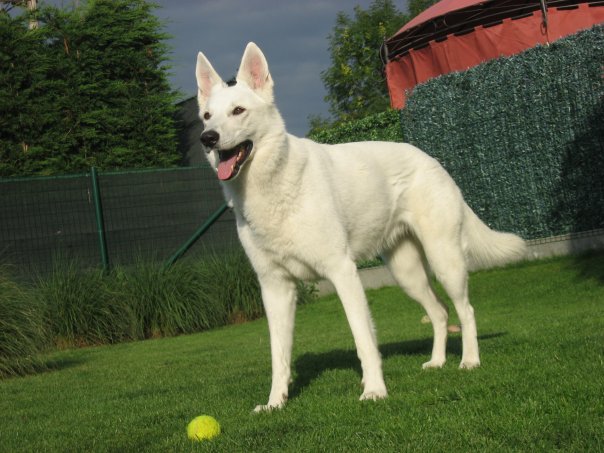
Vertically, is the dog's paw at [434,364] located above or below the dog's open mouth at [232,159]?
below

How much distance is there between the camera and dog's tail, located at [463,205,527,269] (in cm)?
648

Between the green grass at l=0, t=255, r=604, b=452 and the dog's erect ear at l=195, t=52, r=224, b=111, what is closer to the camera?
the green grass at l=0, t=255, r=604, b=452

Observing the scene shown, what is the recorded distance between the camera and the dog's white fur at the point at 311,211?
497 centimetres

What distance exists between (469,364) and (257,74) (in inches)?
101

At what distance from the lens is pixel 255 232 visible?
5074 mm

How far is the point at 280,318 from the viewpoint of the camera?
523cm

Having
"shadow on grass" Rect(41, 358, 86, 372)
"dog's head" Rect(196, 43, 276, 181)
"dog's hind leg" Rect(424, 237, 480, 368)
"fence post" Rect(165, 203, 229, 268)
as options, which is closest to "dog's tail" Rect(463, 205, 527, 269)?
"dog's hind leg" Rect(424, 237, 480, 368)

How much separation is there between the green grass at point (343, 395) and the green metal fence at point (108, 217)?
354 centimetres

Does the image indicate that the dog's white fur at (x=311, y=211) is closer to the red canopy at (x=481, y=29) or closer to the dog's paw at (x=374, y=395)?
the dog's paw at (x=374, y=395)

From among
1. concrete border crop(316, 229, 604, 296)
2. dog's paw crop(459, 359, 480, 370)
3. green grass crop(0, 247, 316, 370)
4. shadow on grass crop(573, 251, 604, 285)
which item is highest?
dog's paw crop(459, 359, 480, 370)

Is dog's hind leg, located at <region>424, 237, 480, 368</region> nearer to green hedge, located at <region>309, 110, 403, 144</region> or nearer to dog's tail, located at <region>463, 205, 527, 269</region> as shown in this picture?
dog's tail, located at <region>463, 205, 527, 269</region>

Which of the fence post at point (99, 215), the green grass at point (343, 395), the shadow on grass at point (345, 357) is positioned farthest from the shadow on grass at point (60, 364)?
the fence post at point (99, 215)

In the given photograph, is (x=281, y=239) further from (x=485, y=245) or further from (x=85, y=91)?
(x=85, y=91)

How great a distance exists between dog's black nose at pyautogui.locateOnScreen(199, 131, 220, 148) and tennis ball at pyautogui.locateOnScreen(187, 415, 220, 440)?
1633mm
